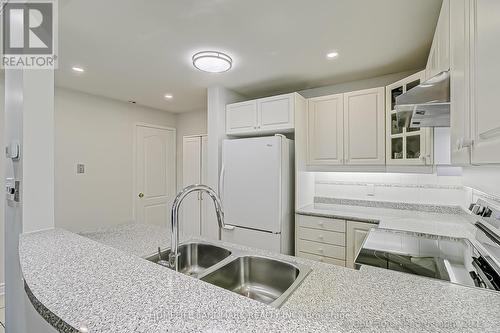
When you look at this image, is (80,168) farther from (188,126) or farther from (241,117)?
(241,117)

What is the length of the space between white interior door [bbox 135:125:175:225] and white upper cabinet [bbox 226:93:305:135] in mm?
1786

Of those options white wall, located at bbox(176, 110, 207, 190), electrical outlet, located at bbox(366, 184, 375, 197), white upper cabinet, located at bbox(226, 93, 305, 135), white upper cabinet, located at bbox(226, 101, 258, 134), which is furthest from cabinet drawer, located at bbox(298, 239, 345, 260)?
white wall, located at bbox(176, 110, 207, 190)

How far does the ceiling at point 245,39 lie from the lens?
1.55 metres

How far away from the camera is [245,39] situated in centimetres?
193

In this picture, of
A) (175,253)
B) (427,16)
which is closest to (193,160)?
(175,253)

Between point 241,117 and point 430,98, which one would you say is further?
point 241,117

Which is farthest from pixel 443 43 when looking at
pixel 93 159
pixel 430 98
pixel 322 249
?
pixel 93 159

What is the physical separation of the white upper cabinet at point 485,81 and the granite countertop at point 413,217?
4.26 feet

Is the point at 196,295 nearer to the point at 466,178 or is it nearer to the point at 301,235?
the point at 301,235

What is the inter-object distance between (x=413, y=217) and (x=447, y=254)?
98 cm

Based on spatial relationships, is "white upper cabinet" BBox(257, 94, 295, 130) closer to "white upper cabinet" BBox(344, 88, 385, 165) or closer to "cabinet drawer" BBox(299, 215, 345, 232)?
"white upper cabinet" BBox(344, 88, 385, 165)

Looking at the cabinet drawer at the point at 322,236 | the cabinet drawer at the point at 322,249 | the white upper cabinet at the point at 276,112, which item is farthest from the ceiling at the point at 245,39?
the cabinet drawer at the point at 322,249

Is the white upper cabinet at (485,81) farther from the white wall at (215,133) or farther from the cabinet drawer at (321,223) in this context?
the white wall at (215,133)

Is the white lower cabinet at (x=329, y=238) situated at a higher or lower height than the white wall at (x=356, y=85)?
lower
